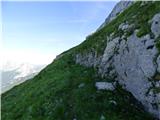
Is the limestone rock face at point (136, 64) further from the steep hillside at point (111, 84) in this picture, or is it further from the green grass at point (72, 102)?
the green grass at point (72, 102)

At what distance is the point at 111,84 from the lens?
118 ft

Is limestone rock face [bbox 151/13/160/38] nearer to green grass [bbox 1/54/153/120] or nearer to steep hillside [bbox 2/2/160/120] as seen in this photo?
steep hillside [bbox 2/2/160/120]

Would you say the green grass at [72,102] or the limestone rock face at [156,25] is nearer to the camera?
the green grass at [72,102]

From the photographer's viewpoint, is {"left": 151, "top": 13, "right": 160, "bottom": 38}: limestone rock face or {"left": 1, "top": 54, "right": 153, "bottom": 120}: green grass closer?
{"left": 1, "top": 54, "right": 153, "bottom": 120}: green grass

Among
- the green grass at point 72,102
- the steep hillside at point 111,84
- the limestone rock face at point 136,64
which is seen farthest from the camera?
the green grass at point 72,102

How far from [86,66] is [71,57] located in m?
7.82

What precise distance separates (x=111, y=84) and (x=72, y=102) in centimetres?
570

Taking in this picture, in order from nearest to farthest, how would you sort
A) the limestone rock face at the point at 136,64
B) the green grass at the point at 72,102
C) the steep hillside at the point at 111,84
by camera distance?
the limestone rock face at the point at 136,64 < the steep hillside at the point at 111,84 < the green grass at the point at 72,102

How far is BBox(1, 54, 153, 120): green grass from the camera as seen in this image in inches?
1237

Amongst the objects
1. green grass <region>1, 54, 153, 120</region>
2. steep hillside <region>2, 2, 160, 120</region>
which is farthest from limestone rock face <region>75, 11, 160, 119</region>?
green grass <region>1, 54, 153, 120</region>

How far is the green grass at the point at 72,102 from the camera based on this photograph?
103 feet

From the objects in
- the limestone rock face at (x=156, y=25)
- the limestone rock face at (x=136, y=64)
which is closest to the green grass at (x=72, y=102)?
the limestone rock face at (x=136, y=64)

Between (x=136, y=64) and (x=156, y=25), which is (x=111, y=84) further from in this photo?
(x=156, y=25)

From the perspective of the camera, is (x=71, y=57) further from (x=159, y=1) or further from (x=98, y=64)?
(x=159, y=1)
